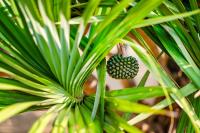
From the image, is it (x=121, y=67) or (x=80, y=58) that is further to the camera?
(x=121, y=67)

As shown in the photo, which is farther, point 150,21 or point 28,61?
point 28,61

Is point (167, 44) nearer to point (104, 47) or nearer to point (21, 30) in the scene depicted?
point (104, 47)

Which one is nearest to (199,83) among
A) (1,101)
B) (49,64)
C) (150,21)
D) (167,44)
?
(167,44)

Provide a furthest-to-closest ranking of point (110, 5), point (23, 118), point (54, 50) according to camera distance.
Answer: point (23, 118) → point (110, 5) → point (54, 50)

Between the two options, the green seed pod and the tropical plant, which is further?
the green seed pod

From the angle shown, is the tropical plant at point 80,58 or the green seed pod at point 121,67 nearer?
the tropical plant at point 80,58

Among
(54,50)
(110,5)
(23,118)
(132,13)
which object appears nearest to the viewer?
(132,13)

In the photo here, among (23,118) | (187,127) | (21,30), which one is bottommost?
(187,127)

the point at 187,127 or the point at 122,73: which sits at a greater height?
the point at 122,73
